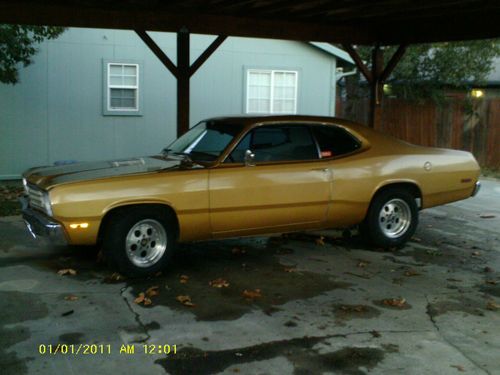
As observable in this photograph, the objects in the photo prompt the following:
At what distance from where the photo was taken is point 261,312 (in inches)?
206

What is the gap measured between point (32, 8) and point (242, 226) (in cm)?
434

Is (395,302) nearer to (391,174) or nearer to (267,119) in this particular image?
(391,174)

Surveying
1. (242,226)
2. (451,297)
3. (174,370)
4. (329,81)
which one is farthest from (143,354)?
(329,81)

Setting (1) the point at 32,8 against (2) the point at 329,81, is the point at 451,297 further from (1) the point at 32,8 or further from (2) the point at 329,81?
(2) the point at 329,81

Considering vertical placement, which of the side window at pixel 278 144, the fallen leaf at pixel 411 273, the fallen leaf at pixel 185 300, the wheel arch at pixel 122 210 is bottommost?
the fallen leaf at pixel 185 300

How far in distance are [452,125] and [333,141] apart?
12.5 metres

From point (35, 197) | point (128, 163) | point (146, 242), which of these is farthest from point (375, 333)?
point (35, 197)

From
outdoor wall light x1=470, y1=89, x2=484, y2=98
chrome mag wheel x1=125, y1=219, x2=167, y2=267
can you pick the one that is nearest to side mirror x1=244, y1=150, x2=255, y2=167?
chrome mag wheel x1=125, y1=219, x2=167, y2=267

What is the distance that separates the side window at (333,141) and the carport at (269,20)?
76.2 inches

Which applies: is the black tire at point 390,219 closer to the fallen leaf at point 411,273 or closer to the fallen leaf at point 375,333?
the fallen leaf at point 411,273

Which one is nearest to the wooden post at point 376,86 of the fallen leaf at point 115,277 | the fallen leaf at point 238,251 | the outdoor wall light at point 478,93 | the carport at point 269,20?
the carport at point 269,20

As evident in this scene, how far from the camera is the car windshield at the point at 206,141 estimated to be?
6.62m

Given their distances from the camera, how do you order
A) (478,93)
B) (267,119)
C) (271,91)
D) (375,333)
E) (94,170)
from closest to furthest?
(375,333), (94,170), (267,119), (271,91), (478,93)

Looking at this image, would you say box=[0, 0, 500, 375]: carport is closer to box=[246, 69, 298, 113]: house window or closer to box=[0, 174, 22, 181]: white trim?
box=[0, 174, 22, 181]: white trim
